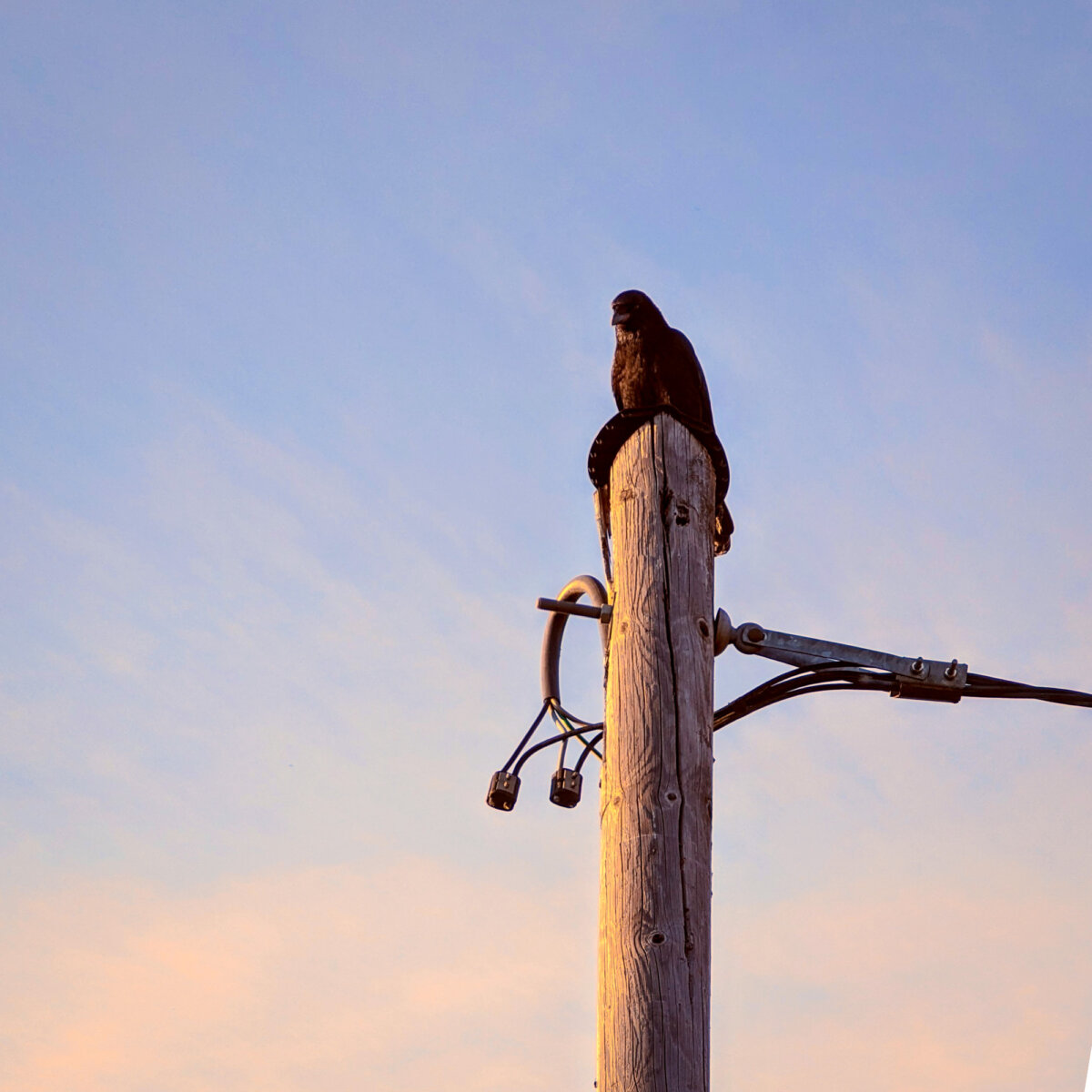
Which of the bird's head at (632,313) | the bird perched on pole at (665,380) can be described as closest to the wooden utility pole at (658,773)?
the bird perched on pole at (665,380)

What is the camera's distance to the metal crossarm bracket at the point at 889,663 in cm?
402

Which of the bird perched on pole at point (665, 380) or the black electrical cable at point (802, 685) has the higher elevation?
the bird perched on pole at point (665, 380)

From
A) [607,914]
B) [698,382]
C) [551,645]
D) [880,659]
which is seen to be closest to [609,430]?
[698,382]

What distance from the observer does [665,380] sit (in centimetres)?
402

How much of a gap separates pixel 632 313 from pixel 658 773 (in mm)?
1460

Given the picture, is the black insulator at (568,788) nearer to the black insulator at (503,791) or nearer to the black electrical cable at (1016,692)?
the black insulator at (503,791)

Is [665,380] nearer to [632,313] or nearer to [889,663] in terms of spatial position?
[632,313]

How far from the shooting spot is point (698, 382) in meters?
4.12

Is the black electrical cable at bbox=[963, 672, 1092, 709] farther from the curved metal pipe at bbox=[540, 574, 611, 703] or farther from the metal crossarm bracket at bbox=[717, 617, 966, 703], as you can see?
the curved metal pipe at bbox=[540, 574, 611, 703]

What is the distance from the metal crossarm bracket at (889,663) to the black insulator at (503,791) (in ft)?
2.57

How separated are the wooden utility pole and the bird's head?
1.27ft

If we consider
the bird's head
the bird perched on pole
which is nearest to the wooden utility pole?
the bird perched on pole

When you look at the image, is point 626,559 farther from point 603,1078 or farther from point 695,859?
point 603,1078

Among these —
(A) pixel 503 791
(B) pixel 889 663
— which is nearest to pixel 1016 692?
(B) pixel 889 663
